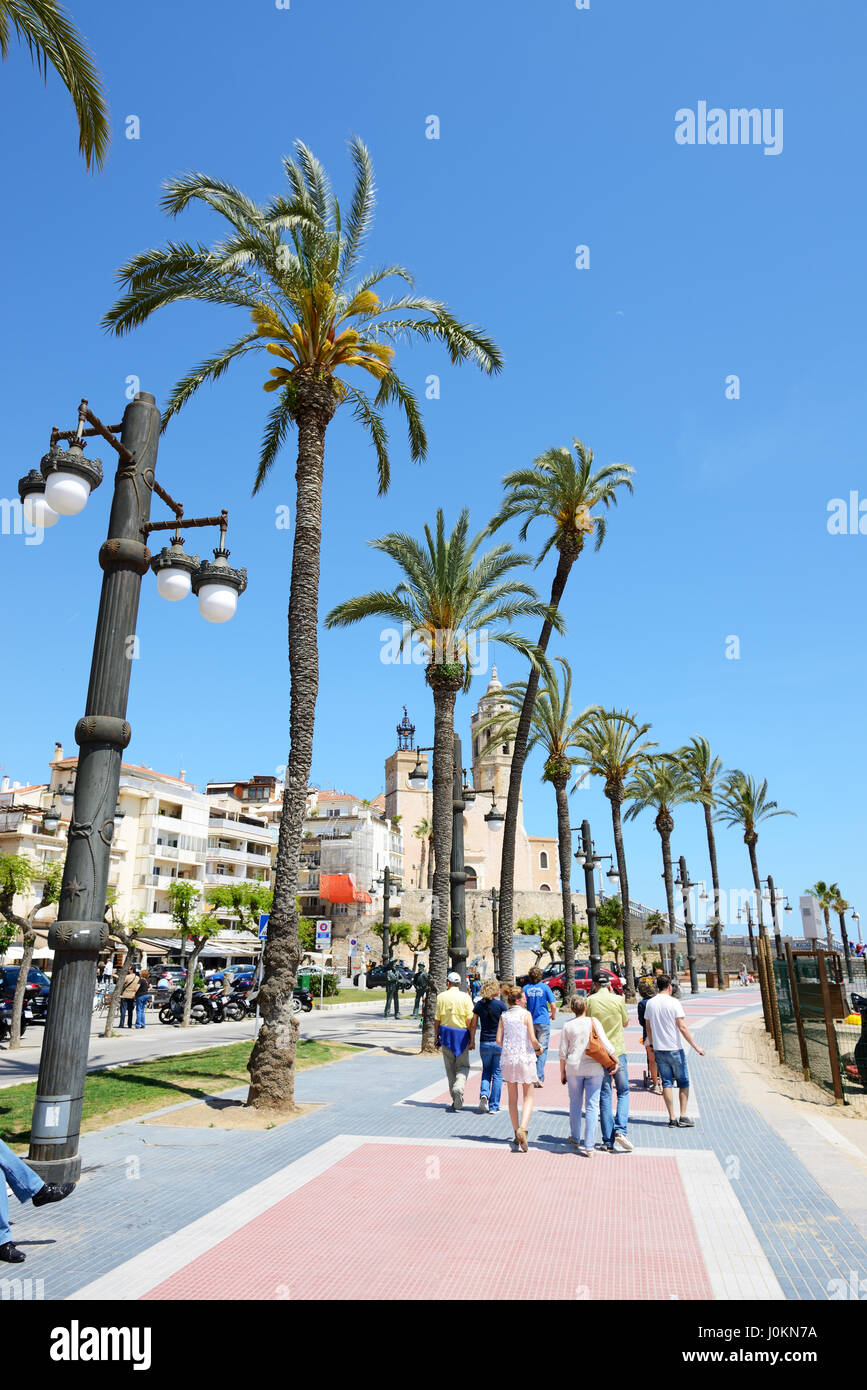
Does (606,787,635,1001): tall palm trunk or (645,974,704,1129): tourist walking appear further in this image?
(606,787,635,1001): tall palm trunk

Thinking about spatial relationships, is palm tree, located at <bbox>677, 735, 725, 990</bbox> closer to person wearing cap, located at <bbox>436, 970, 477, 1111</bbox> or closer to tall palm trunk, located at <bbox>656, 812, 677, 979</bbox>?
tall palm trunk, located at <bbox>656, 812, 677, 979</bbox>

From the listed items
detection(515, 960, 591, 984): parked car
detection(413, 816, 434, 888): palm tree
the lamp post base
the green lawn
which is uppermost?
detection(413, 816, 434, 888): palm tree

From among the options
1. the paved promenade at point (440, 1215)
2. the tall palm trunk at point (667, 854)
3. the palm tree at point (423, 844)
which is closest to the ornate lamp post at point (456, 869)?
the paved promenade at point (440, 1215)

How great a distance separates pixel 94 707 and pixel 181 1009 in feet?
66.8

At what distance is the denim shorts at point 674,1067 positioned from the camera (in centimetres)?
962

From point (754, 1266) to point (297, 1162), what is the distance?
4.33 m

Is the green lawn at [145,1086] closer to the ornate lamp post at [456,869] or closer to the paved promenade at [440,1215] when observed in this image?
the paved promenade at [440,1215]

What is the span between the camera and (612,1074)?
30.0 feet

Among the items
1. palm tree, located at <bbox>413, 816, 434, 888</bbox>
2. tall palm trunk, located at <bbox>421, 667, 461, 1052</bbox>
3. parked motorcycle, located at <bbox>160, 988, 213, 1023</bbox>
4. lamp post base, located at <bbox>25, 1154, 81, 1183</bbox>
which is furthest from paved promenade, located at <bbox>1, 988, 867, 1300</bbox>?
palm tree, located at <bbox>413, 816, 434, 888</bbox>

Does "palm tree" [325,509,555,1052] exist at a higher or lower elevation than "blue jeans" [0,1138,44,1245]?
higher

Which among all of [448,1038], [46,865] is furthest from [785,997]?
[46,865]

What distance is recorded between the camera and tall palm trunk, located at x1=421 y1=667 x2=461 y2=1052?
57.6ft

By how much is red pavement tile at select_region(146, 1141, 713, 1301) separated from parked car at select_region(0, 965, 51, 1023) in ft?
54.8

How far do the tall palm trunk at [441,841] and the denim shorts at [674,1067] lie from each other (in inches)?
319
